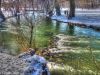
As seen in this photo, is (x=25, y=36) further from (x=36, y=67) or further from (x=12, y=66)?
(x=36, y=67)

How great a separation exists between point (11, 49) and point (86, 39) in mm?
6489

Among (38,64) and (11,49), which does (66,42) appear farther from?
(38,64)

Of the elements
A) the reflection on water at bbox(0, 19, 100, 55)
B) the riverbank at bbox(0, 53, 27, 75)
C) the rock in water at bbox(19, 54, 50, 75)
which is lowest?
the reflection on water at bbox(0, 19, 100, 55)

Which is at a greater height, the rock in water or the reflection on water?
the rock in water

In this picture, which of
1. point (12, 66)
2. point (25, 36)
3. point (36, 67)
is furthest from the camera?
point (25, 36)

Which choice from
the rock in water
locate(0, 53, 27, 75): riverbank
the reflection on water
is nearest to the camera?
the rock in water

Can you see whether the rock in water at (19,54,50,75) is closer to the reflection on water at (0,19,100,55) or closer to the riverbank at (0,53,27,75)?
the riverbank at (0,53,27,75)

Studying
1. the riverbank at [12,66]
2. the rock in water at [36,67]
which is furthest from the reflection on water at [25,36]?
the rock in water at [36,67]

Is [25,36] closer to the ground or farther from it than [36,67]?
closer to the ground

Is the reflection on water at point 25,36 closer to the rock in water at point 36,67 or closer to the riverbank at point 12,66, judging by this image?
the riverbank at point 12,66

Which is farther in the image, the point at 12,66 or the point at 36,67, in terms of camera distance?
the point at 12,66

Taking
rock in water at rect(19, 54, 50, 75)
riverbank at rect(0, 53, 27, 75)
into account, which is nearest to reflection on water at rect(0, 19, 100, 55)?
riverbank at rect(0, 53, 27, 75)

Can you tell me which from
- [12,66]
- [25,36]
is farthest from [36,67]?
[25,36]

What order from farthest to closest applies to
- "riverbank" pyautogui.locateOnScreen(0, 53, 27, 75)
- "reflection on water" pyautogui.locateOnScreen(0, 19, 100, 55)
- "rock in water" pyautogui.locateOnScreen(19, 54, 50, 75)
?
"reflection on water" pyautogui.locateOnScreen(0, 19, 100, 55), "riverbank" pyautogui.locateOnScreen(0, 53, 27, 75), "rock in water" pyautogui.locateOnScreen(19, 54, 50, 75)
